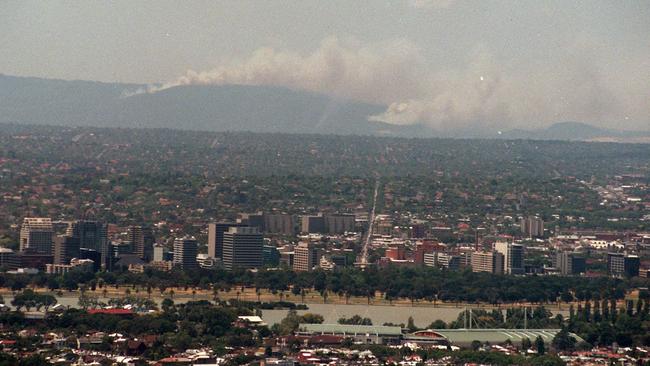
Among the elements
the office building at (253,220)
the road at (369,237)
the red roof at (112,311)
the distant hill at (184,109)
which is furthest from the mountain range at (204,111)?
the red roof at (112,311)

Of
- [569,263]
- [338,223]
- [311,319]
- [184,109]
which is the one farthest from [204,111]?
[311,319]

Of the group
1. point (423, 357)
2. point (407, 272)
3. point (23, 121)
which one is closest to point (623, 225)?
point (407, 272)

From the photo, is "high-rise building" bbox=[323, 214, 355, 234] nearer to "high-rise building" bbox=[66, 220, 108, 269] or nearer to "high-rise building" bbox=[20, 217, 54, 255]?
"high-rise building" bbox=[66, 220, 108, 269]

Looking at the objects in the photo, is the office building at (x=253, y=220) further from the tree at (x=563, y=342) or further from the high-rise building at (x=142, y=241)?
the tree at (x=563, y=342)

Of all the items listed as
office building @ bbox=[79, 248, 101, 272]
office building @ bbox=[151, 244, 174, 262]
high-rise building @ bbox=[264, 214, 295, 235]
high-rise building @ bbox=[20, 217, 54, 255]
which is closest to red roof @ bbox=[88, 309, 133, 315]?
office building @ bbox=[79, 248, 101, 272]

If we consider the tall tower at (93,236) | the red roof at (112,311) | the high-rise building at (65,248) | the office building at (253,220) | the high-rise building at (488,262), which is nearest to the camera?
the red roof at (112,311)

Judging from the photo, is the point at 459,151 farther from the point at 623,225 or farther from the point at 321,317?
the point at 321,317

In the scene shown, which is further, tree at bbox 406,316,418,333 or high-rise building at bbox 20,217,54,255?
high-rise building at bbox 20,217,54,255
